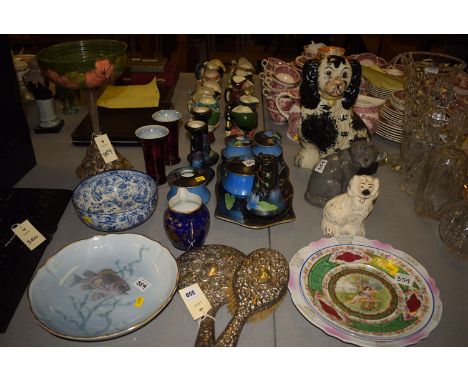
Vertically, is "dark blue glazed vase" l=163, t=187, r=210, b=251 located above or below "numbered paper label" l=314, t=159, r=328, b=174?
below

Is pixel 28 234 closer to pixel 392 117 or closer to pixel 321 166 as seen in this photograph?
pixel 321 166

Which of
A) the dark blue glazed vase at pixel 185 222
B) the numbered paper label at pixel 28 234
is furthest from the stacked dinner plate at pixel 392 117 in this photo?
the numbered paper label at pixel 28 234

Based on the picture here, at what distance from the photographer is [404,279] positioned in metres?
0.96

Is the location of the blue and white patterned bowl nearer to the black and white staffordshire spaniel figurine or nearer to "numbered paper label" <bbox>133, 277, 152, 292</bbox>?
"numbered paper label" <bbox>133, 277, 152, 292</bbox>

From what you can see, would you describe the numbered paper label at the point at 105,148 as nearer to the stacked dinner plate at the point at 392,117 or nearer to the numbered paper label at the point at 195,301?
the numbered paper label at the point at 195,301

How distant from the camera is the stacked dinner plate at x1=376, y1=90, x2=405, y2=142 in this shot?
64.3 inches

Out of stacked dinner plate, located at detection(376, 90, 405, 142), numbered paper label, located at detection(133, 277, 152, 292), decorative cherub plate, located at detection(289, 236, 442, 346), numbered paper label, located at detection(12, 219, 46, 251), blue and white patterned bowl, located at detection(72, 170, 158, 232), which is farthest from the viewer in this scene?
stacked dinner plate, located at detection(376, 90, 405, 142)

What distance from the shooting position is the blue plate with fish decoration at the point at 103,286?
0.83m

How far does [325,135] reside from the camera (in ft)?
4.43

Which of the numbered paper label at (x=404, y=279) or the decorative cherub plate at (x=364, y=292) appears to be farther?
the numbered paper label at (x=404, y=279)

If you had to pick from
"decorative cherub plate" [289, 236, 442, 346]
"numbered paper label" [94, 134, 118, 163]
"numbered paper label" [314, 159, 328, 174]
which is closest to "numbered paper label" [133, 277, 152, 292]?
"decorative cherub plate" [289, 236, 442, 346]

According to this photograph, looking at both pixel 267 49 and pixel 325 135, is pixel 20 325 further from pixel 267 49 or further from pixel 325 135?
pixel 267 49

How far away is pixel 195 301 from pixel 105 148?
2.19 ft

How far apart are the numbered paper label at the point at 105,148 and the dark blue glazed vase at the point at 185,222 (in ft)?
1.24
